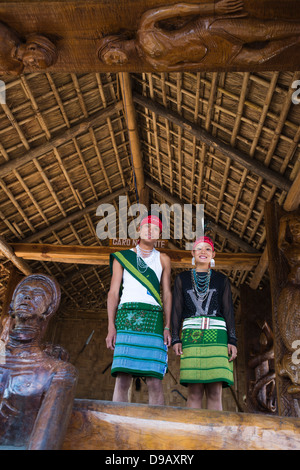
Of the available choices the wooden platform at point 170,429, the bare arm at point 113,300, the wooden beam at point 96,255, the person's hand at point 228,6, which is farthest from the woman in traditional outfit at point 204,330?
the wooden beam at point 96,255

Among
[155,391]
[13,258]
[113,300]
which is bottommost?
[155,391]

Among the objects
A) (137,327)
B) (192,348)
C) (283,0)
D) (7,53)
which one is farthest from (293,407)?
(7,53)

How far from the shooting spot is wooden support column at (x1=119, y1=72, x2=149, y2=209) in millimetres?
6284

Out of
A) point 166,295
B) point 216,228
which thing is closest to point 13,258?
point 216,228

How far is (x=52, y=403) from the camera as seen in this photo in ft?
4.92

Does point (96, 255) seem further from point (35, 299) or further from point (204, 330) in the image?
point (35, 299)

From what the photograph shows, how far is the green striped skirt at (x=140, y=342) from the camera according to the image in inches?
92.8

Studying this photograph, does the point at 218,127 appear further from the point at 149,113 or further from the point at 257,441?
the point at 257,441

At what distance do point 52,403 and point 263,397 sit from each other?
5.99 meters

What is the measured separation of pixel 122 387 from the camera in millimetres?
2379

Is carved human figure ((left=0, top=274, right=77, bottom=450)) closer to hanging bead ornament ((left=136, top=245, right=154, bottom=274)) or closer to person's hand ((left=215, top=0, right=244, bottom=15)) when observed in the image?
hanging bead ornament ((left=136, top=245, right=154, bottom=274))

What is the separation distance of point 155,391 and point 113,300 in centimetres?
60
